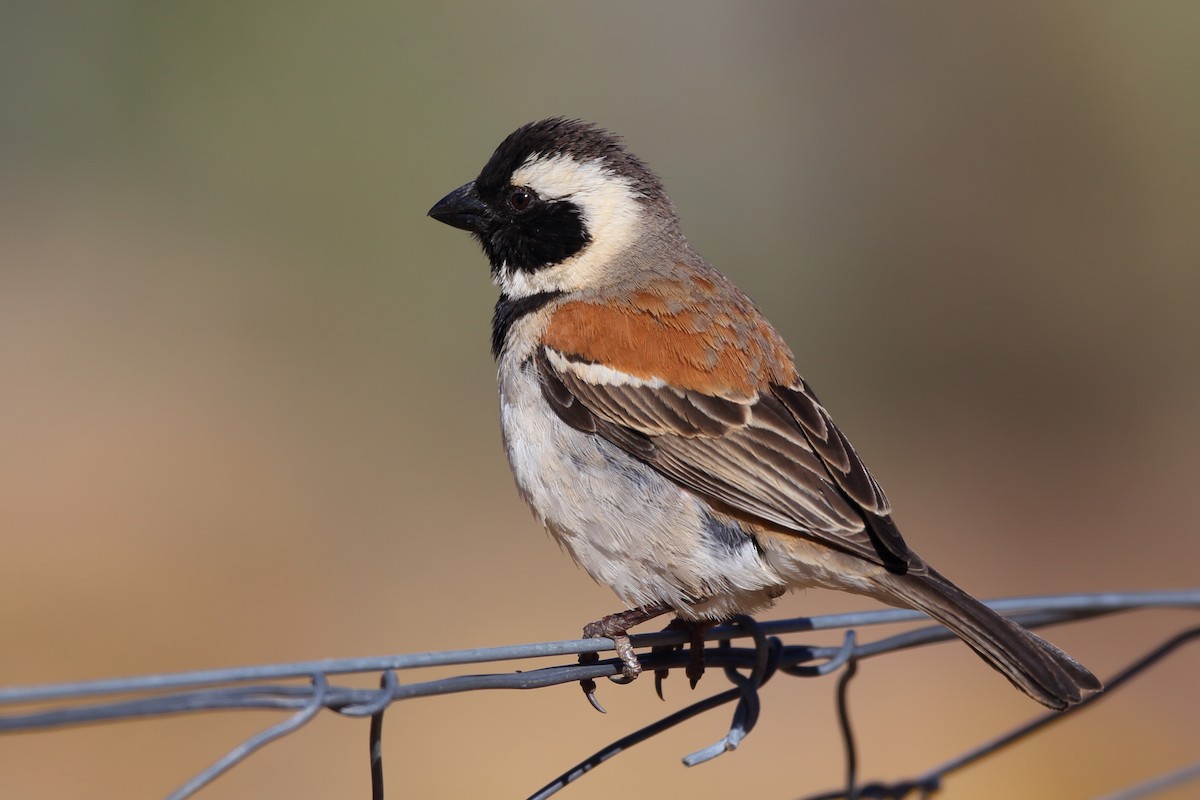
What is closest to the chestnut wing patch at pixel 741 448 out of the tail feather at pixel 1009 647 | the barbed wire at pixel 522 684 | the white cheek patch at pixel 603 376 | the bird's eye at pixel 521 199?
the white cheek patch at pixel 603 376

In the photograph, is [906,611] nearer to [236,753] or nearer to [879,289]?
[236,753]

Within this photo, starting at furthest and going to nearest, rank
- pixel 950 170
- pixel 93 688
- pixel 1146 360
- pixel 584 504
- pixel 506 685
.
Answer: pixel 950 170, pixel 1146 360, pixel 584 504, pixel 506 685, pixel 93 688

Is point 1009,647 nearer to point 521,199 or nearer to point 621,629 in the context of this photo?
point 621,629

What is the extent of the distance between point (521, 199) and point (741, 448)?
1450 millimetres

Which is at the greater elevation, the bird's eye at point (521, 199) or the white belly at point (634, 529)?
the bird's eye at point (521, 199)

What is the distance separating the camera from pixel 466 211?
447 cm

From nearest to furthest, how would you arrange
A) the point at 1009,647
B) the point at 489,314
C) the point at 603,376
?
1. the point at 1009,647
2. the point at 603,376
3. the point at 489,314

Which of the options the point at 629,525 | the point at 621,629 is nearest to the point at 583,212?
the point at 629,525

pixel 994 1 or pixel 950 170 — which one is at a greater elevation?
pixel 994 1

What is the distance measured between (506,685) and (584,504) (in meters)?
1.28

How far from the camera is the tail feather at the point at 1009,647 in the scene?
9.51 ft

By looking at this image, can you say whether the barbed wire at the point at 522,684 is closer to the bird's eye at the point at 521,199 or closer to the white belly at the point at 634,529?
the white belly at the point at 634,529

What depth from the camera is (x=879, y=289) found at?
10.9m

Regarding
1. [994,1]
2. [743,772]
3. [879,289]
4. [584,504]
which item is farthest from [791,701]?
[994,1]
